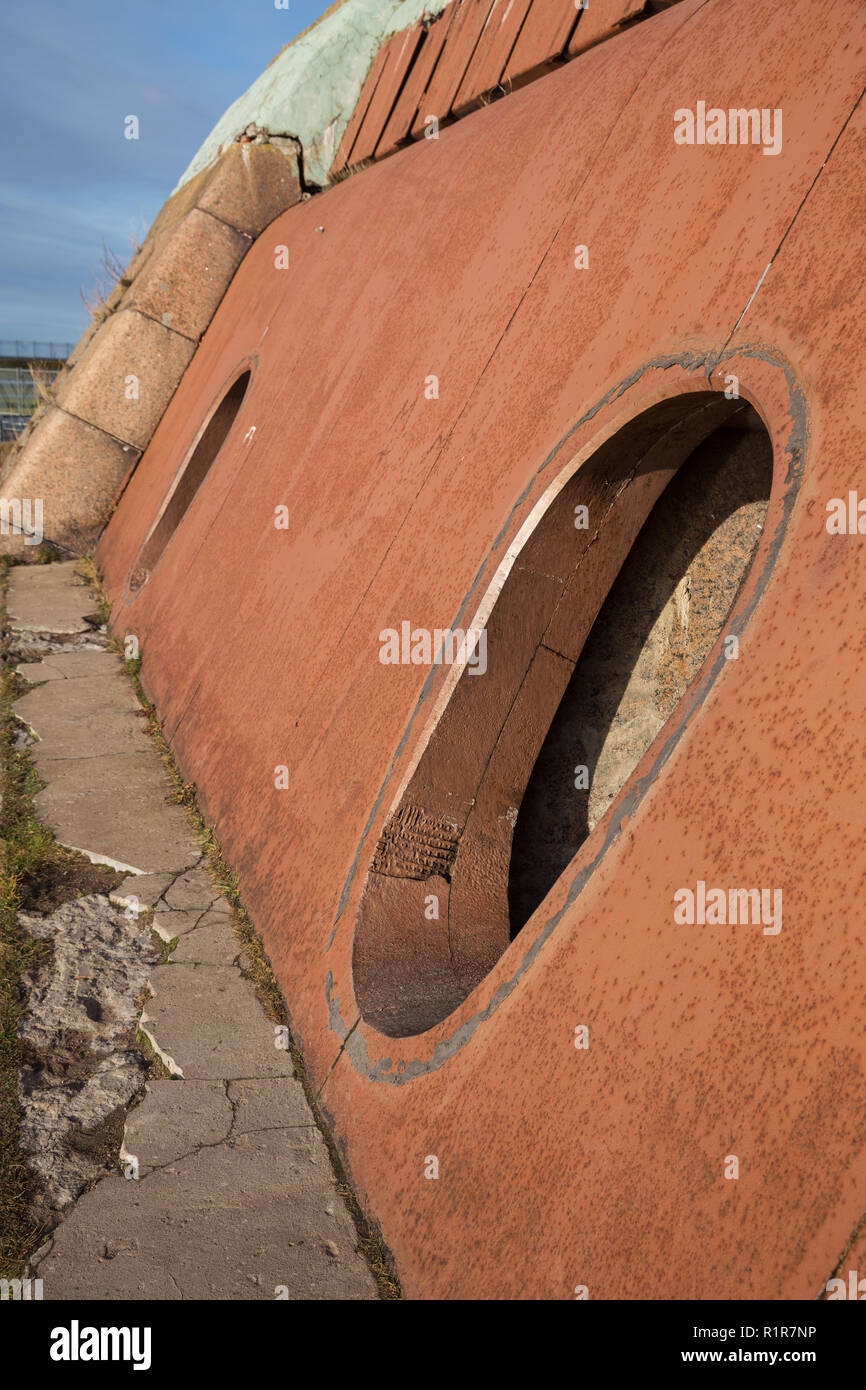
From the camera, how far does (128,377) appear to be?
680cm

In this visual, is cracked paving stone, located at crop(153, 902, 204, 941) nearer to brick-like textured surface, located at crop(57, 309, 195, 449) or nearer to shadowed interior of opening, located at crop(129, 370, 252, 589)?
shadowed interior of opening, located at crop(129, 370, 252, 589)

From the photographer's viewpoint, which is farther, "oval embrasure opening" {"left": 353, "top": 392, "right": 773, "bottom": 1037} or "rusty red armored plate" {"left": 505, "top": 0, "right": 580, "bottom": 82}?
"rusty red armored plate" {"left": 505, "top": 0, "right": 580, "bottom": 82}

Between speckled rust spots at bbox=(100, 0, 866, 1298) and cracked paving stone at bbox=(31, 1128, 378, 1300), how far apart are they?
0.10 m

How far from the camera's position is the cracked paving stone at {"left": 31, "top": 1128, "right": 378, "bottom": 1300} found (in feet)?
5.83

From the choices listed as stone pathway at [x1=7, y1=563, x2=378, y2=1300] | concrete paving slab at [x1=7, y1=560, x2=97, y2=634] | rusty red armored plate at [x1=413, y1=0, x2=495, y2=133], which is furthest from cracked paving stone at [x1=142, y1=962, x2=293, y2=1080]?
rusty red armored plate at [x1=413, y1=0, x2=495, y2=133]

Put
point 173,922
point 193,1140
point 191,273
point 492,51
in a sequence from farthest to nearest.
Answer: point 191,273
point 492,51
point 173,922
point 193,1140

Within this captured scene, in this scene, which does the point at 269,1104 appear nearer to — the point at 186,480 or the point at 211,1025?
the point at 211,1025

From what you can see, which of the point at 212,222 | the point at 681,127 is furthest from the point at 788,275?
the point at 212,222

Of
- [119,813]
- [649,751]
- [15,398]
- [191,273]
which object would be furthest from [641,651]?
[15,398]

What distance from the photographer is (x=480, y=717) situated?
2342mm

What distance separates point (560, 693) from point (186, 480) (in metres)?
3.65

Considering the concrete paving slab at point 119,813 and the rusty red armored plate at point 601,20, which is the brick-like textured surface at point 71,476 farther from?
the rusty red armored plate at point 601,20

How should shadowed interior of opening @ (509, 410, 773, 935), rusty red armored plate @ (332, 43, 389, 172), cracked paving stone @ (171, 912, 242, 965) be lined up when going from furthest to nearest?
1. rusty red armored plate @ (332, 43, 389, 172)
2. cracked paving stone @ (171, 912, 242, 965)
3. shadowed interior of opening @ (509, 410, 773, 935)

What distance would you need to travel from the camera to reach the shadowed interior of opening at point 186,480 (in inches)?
215
